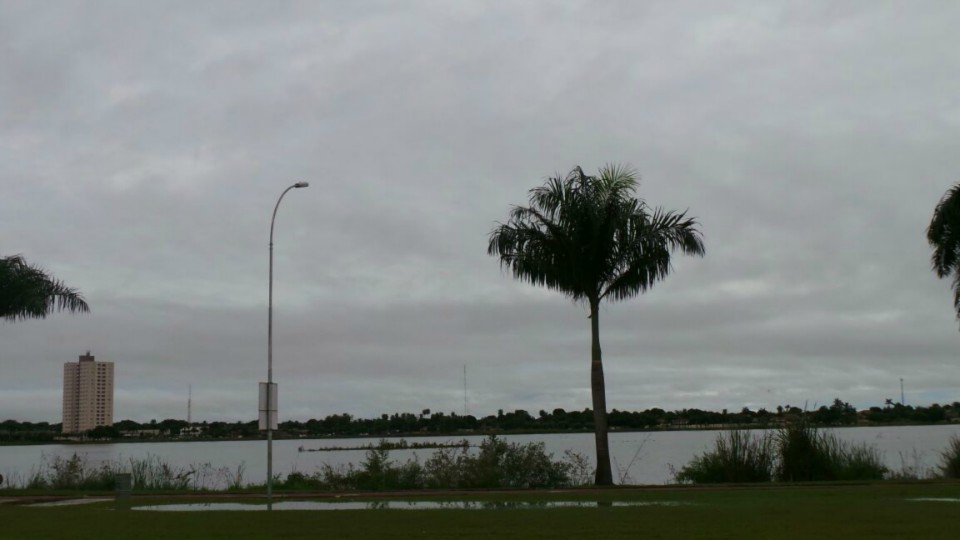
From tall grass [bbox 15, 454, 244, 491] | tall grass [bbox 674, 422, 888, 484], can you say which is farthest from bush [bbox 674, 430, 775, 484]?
tall grass [bbox 15, 454, 244, 491]

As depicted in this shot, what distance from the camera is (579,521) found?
17.8m

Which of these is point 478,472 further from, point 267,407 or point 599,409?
point 267,407

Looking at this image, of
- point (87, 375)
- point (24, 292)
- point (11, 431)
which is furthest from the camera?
A: point (11, 431)

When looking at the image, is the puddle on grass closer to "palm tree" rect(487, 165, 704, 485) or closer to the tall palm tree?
"palm tree" rect(487, 165, 704, 485)

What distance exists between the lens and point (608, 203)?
99.0 ft

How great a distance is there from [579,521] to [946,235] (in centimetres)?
2430

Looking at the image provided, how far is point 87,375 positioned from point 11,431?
69.5 ft

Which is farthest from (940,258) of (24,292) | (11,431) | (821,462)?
(11,431)

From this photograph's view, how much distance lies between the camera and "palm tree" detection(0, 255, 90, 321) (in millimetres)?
39812

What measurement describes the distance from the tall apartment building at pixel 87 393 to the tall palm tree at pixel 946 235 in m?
97.5

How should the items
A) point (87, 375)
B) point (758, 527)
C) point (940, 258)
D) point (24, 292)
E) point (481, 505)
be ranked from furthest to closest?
point (87, 375) < point (24, 292) < point (940, 258) < point (481, 505) < point (758, 527)

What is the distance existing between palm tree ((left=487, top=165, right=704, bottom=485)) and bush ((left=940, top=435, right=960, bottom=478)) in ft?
31.0

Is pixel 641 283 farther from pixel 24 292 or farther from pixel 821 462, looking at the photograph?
pixel 24 292

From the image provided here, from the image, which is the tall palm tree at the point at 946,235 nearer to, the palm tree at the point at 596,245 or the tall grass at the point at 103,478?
the palm tree at the point at 596,245
